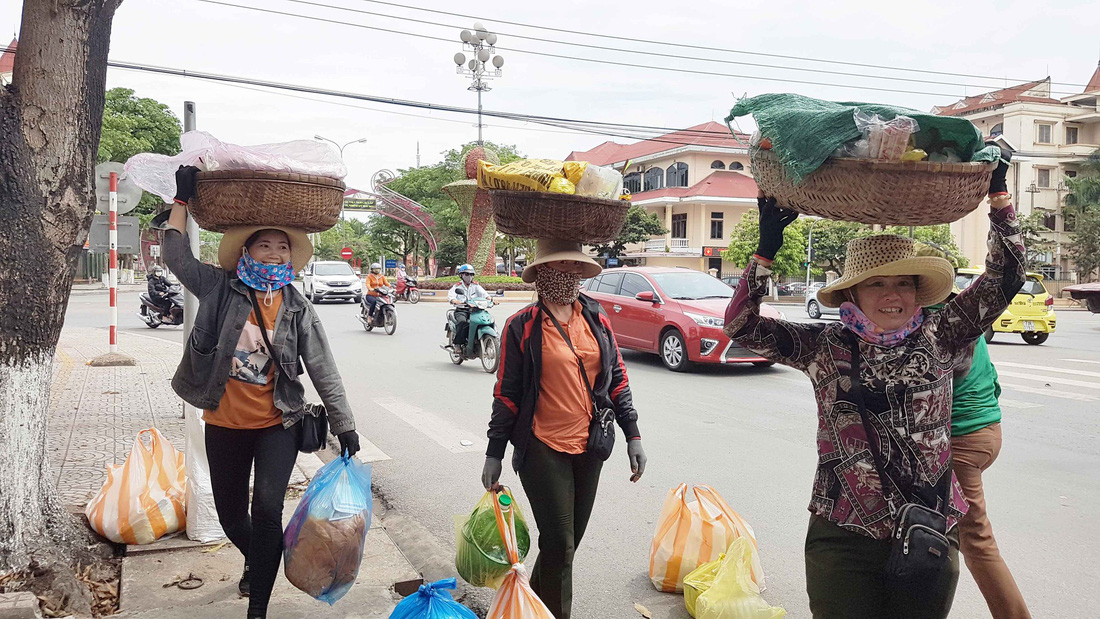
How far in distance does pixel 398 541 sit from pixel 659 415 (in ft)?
14.3

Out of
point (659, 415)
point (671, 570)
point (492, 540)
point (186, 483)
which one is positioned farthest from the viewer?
point (659, 415)

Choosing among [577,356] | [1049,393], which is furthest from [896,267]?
[1049,393]

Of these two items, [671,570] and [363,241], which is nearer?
[671,570]

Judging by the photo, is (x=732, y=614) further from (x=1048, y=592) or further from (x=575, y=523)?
(x=1048, y=592)

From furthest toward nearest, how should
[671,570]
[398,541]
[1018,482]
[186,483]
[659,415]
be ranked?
1. [659,415]
2. [1018,482]
3. [398,541]
4. [186,483]
5. [671,570]

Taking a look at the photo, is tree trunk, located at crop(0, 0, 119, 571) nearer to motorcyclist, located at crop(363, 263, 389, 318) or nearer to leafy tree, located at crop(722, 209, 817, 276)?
motorcyclist, located at crop(363, 263, 389, 318)

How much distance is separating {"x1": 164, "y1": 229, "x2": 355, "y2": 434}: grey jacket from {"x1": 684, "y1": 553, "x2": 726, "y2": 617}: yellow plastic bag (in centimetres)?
170

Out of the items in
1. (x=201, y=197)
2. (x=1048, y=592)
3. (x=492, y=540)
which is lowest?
(x=1048, y=592)

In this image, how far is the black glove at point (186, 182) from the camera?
3.21 meters

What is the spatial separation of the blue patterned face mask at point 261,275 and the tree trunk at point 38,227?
114cm

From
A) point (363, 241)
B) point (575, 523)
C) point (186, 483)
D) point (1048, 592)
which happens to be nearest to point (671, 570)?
point (575, 523)

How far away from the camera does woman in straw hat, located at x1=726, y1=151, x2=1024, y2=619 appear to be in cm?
237

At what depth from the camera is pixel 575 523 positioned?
3336 mm

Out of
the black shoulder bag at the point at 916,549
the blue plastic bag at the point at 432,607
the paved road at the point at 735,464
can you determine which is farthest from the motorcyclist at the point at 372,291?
the black shoulder bag at the point at 916,549
